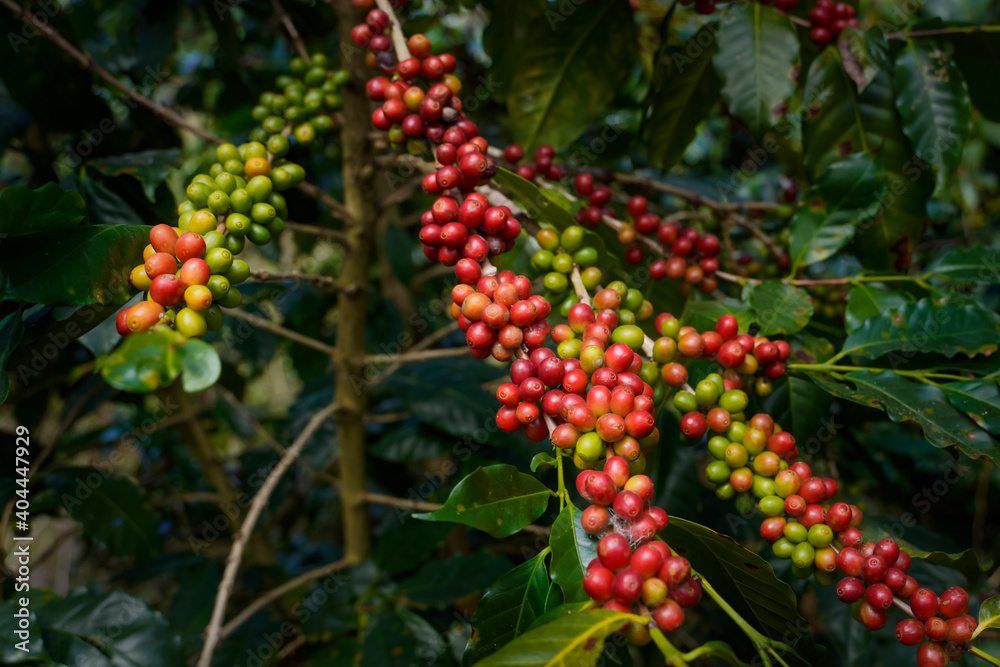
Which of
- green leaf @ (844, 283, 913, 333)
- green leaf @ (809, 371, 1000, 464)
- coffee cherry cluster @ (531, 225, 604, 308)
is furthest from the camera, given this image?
green leaf @ (844, 283, 913, 333)

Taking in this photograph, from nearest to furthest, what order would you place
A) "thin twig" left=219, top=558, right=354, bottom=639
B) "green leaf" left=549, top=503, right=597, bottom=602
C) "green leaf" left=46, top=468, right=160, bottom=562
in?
1. "green leaf" left=549, top=503, right=597, bottom=602
2. "thin twig" left=219, top=558, right=354, bottom=639
3. "green leaf" left=46, top=468, right=160, bottom=562

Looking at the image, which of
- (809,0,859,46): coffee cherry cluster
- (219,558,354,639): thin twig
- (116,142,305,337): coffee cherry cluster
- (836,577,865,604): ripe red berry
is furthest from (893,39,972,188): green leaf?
(219,558,354,639): thin twig

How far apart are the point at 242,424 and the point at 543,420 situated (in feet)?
6.12

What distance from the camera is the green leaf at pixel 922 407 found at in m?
0.71

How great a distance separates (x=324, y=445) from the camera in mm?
1718

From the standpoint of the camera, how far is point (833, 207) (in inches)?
39.2

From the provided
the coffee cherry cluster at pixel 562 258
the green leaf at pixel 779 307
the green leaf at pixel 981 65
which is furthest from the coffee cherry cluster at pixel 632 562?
the green leaf at pixel 981 65

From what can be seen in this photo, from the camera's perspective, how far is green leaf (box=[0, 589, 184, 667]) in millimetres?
909

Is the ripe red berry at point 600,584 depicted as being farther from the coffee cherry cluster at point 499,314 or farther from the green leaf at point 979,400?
the green leaf at point 979,400

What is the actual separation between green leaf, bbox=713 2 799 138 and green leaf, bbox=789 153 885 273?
0.14m

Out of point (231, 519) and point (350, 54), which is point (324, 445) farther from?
point (350, 54)

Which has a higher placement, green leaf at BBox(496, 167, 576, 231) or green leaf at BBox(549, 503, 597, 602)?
green leaf at BBox(496, 167, 576, 231)

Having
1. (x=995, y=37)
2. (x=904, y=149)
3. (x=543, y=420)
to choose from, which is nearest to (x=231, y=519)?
(x=543, y=420)

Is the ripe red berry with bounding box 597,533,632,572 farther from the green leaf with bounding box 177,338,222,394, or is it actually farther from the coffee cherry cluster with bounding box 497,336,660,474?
the green leaf with bounding box 177,338,222,394
